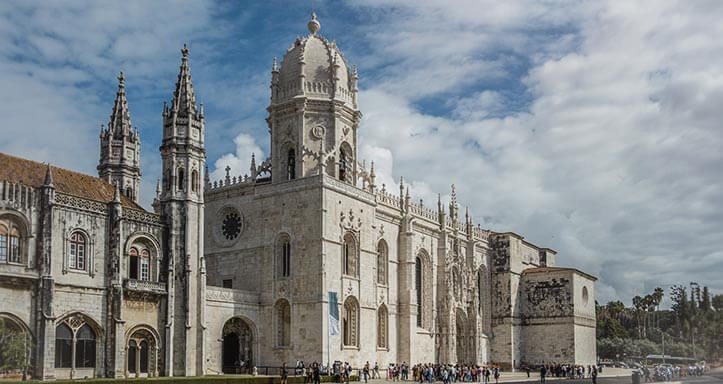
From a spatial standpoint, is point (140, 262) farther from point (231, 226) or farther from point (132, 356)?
point (231, 226)

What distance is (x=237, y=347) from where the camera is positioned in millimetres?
51062

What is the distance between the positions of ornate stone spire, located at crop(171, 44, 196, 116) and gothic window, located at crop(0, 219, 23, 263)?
11.9 metres

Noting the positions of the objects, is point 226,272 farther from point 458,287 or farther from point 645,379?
point 645,379

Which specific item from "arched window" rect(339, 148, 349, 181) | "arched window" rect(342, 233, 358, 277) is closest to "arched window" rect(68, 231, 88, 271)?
"arched window" rect(342, 233, 358, 277)

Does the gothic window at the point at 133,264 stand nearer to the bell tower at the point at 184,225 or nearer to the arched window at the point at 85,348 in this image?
the bell tower at the point at 184,225

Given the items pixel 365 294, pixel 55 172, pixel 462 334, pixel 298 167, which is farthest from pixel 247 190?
pixel 462 334

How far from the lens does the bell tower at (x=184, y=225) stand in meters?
44.1

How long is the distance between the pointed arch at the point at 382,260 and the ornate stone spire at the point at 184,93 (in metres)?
17.5

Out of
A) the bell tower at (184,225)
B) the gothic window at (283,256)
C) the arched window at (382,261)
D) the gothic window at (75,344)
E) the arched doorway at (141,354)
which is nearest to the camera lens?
the gothic window at (75,344)

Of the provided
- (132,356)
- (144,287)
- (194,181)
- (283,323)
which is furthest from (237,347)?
(194,181)

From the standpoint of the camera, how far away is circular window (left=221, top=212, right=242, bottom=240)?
54312 mm

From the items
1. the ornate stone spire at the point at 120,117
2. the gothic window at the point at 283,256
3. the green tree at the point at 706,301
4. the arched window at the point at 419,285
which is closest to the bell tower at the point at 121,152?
the ornate stone spire at the point at 120,117

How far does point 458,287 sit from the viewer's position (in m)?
66.4

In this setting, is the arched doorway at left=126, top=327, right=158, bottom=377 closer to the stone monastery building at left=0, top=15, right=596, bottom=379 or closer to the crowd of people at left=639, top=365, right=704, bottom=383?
the stone monastery building at left=0, top=15, right=596, bottom=379
